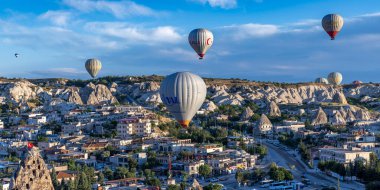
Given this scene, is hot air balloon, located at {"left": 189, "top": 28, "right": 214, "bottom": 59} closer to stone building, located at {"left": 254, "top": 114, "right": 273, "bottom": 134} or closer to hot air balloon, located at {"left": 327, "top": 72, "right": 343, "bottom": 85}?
stone building, located at {"left": 254, "top": 114, "right": 273, "bottom": 134}

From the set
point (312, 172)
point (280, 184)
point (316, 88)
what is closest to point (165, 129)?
Answer: point (312, 172)

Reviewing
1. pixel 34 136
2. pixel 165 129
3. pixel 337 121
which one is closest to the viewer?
pixel 34 136

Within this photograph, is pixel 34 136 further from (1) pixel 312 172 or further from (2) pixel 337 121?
(2) pixel 337 121

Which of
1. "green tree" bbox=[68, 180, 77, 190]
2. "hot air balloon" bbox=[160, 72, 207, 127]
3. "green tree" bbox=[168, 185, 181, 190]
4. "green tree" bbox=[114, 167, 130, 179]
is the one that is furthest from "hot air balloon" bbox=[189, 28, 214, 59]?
"green tree" bbox=[68, 180, 77, 190]

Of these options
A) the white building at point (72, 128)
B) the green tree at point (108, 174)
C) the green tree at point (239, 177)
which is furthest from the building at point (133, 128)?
the green tree at point (239, 177)

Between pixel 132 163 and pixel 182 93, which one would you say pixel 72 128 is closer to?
pixel 132 163
